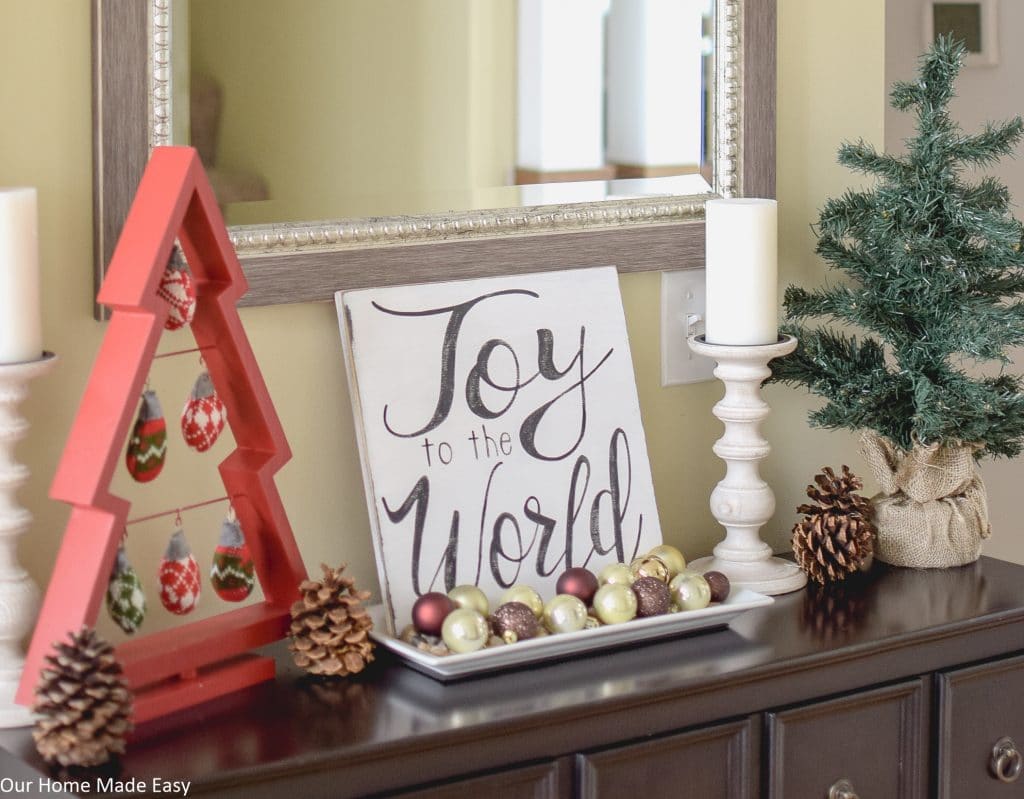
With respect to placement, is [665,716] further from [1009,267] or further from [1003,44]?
[1003,44]

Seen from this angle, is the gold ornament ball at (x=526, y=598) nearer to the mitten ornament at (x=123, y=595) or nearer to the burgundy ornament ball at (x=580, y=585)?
the burgundy ornament ball at (x=580, y=585)

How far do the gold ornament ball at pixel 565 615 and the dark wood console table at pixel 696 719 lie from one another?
0.09 feet

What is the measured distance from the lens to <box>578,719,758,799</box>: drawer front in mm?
990

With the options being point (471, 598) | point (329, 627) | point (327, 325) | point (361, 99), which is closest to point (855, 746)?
point (471, 598)

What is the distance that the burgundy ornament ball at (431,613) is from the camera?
40.6 inches

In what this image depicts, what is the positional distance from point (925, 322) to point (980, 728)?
361mm

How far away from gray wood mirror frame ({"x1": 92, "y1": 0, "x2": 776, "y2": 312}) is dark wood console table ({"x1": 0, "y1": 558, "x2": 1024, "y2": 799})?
313 mm

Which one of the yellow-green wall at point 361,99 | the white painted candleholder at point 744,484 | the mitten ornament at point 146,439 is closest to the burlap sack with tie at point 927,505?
the white painted candleholder at point 744,484

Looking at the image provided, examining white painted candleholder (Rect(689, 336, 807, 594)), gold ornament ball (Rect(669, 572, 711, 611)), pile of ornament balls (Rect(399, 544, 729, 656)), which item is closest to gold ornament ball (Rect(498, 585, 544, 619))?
pile of ornament balls (Rect(399, 544, 729, 656))

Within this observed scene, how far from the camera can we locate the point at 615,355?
122cm

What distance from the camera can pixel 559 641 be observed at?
1028mm

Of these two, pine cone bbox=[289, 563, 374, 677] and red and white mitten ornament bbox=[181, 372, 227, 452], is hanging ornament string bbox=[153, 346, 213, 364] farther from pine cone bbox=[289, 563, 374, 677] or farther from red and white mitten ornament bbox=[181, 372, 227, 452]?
pine cone bbox=[289, 563, 374, 677]

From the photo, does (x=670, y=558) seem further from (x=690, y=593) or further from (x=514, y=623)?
(x=514, y=623)

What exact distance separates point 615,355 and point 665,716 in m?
0.35
